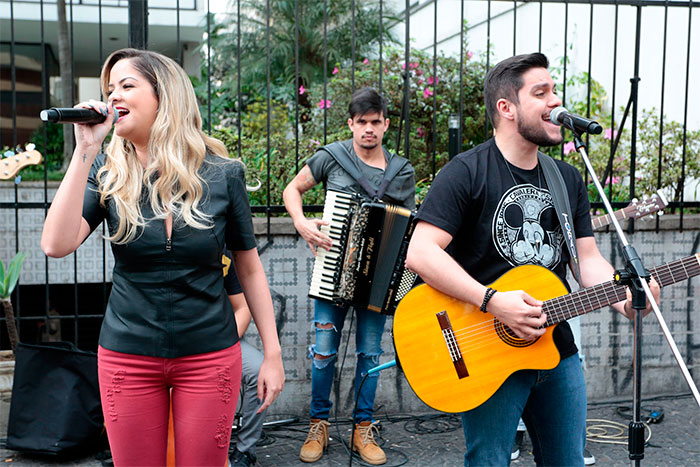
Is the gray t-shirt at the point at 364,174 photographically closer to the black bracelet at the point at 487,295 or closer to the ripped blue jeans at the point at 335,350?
the ripped blue jeans at the point at 335,350

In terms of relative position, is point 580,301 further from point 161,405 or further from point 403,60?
point 403,60

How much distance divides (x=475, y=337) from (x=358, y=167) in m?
2.03

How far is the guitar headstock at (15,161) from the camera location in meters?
4.58

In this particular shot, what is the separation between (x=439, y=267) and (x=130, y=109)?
1188 millimetres

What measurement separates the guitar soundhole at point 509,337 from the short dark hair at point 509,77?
2.58 feet

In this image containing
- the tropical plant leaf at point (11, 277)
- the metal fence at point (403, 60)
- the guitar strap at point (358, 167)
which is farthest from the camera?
the metal fence at point (403, 60)

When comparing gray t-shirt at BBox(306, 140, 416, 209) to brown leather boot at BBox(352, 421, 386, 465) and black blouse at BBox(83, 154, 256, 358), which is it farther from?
black blouse at BBox(83, 154, 256, 358)

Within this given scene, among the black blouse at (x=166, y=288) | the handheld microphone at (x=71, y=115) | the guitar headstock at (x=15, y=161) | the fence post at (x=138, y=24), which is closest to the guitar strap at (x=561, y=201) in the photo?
the black blouse at (x=166, y=288)

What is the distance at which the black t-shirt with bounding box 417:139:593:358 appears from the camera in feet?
8.39

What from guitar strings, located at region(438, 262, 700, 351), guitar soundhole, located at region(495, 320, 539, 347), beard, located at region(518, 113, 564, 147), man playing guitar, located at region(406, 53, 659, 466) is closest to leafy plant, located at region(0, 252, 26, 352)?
man playing guitar, located at region(406, 53, 659, 466)

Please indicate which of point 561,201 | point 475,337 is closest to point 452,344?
point 475,337

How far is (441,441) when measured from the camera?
463 cm

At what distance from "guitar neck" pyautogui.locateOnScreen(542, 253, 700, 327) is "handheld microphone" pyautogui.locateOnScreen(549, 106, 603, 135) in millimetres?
575

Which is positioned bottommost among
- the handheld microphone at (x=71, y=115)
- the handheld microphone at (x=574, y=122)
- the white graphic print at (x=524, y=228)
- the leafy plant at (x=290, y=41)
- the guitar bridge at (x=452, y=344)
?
the guitar bridge at (x=452, y=344)
